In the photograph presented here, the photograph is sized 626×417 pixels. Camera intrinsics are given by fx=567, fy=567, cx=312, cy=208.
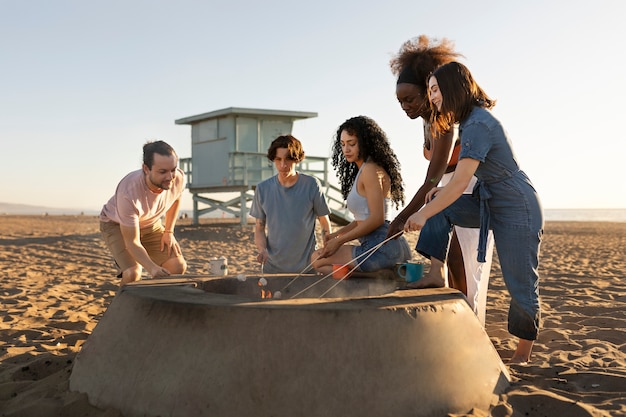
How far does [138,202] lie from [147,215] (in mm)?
236

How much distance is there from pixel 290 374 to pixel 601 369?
7.14ft

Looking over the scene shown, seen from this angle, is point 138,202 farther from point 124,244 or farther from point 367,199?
point 367,199

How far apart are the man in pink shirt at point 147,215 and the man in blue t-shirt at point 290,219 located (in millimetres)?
732

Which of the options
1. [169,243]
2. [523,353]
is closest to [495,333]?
[523,353]

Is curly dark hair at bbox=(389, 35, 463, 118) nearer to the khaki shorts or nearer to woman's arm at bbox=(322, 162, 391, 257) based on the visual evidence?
woman's arm at bbox=(322, 162, 391, 257)

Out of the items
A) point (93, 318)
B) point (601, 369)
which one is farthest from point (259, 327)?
point (93, 318)

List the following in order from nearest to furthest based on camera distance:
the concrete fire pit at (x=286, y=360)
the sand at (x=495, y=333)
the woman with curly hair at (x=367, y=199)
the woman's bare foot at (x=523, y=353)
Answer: the concrete fire pit at (x=286, y=360) → the sand at (x=495, y=333) → the woman's bare foot at (x=523, y=353) → the woman with curly hair at (x=367, y=199)

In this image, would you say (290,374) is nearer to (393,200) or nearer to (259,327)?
(259,327)

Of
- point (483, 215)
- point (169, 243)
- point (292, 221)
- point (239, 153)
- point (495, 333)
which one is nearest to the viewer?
point (483, 215)

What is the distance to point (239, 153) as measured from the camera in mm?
17547

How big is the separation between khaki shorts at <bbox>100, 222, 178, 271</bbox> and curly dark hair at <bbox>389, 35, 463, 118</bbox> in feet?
7.55

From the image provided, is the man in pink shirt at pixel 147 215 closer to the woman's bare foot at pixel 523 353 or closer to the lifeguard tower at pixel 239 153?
the woman's bare foot at pixel 523 353

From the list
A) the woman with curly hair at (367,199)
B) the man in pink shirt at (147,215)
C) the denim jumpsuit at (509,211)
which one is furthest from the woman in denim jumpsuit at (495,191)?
the man in pink shirt at (147,215)

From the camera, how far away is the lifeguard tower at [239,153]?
17484mm
